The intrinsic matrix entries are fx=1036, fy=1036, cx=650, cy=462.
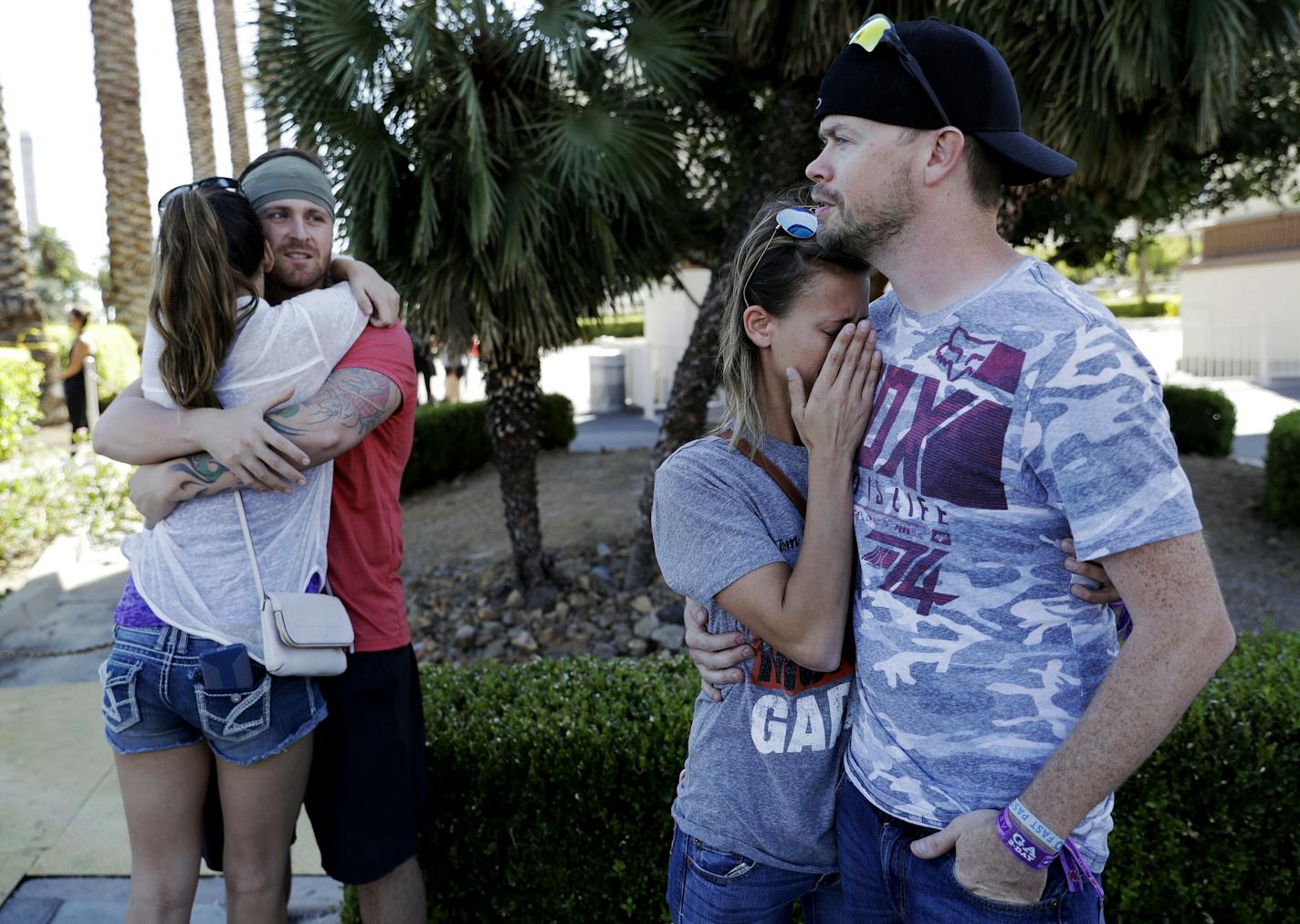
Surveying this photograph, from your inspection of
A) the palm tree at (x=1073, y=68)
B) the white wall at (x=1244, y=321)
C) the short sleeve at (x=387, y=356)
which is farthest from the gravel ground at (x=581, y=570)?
the white wall at (x=1244, y=321)

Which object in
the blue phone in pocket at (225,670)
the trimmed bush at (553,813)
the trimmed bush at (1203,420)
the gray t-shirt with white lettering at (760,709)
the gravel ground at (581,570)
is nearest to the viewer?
the gray t-shirt with white lettering at (760,709)

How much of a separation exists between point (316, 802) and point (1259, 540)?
7234mm

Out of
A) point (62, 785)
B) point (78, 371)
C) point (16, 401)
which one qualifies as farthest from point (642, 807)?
point (78, 371)

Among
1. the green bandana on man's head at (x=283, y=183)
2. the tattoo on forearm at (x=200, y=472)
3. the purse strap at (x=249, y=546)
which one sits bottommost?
the purse strap at (x=249, y=546)

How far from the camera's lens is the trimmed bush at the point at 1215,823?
244cm

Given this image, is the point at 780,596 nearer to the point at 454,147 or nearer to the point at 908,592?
the point at 908,592

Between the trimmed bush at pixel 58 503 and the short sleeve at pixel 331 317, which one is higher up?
the short sleeve at pixel 331 317

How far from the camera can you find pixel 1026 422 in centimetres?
129

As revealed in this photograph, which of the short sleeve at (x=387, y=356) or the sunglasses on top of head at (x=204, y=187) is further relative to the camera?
the short sleeve at (x=387, y=356)

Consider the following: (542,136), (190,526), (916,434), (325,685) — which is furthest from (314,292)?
(542,136)

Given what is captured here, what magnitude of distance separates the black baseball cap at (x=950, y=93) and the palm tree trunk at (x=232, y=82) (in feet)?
47.5

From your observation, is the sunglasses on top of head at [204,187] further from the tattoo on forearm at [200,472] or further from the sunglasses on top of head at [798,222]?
the sunglasses on top of head at [798,222]

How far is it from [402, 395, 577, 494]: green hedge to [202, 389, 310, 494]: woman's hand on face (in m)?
7.67

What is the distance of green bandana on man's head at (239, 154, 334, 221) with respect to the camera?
2.26m
